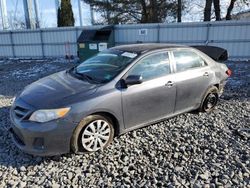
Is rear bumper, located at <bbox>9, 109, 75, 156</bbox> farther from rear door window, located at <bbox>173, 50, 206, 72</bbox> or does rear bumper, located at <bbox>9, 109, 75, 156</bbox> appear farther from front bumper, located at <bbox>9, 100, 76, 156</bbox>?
rear door window, located at <bbox>173, 50, 206, 72</bbox>

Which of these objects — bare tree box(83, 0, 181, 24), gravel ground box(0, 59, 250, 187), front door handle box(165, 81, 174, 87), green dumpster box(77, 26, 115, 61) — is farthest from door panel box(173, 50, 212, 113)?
bare tree box(83, 0, 181, 24)

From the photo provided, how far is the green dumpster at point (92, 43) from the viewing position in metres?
11.2

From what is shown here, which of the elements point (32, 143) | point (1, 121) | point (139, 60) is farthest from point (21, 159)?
point (139, 60)

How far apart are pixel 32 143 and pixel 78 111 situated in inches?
28.1

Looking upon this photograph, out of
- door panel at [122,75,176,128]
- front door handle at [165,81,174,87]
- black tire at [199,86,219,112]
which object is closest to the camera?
door panel at [122,75,176,128]

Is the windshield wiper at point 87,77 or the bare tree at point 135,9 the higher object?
the bare tree at point 135,9

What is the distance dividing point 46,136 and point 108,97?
97cm

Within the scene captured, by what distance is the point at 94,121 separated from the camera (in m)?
3.55

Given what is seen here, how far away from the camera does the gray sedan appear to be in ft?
10.8

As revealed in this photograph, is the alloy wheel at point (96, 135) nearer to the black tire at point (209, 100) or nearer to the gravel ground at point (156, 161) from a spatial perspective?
the gravel ground at point (156, 161)

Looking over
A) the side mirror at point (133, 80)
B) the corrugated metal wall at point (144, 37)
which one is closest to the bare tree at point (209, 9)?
the corrugated metal wall at point (144, 37)

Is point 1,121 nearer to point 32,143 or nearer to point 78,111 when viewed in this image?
point 32,143

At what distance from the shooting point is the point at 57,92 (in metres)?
3.55

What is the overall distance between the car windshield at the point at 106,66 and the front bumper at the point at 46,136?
912 millimetres
